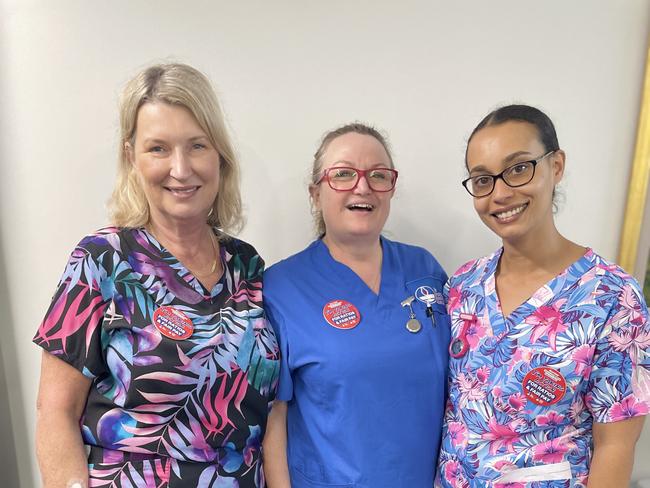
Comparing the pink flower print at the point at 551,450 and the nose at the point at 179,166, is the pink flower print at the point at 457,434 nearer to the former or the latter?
the pink flower print at the point at 551,450

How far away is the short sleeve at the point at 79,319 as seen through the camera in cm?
94

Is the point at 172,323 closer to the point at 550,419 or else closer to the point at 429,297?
the point at 429,297

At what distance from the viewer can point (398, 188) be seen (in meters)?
1.63

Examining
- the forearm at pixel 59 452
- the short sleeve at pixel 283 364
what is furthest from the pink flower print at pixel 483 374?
the forearm at pixel 59 452

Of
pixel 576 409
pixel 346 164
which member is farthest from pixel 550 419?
pixel 346 164

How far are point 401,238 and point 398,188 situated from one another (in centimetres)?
19

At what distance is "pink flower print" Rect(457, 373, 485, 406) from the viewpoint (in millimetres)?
1043

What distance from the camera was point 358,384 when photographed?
111 centimetres

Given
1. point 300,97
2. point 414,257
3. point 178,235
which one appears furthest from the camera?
point 300,97

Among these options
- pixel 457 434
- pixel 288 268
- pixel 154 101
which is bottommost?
pixel 457 434

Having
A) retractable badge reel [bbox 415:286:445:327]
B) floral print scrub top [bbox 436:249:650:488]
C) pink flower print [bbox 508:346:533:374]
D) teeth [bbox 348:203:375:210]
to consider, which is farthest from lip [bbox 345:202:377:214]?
pink flower print [bbox 508:346:533:374]

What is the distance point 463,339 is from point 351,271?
0.33 m

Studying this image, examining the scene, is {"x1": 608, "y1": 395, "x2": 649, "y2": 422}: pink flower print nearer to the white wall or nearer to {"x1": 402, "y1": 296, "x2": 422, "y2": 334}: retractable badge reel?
{"x1": 402, "y1": 296, "x2": 422, "y2": 334}: retractable badge reel

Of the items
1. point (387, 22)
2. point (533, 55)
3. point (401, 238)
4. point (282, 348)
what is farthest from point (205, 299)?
point (533, 55)
